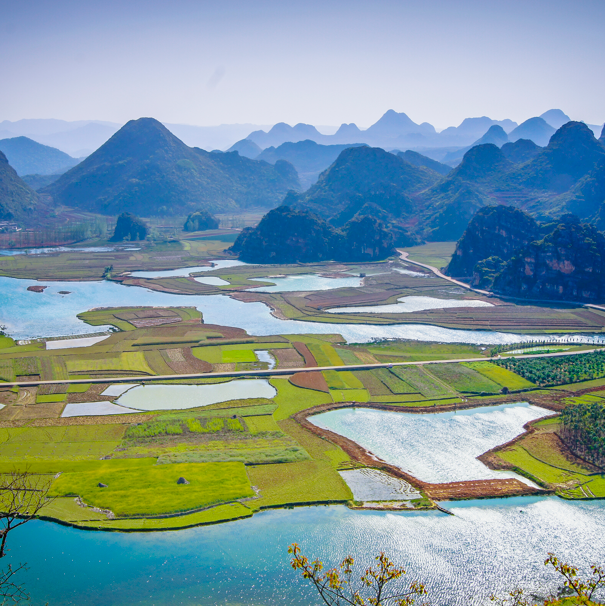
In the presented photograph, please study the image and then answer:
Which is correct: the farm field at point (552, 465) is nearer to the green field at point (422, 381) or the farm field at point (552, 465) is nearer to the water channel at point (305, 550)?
the water channel at point (305, 550)

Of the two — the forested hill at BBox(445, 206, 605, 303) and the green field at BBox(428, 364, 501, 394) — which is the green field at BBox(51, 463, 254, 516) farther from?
the forested hill at BBox(445, 206, 605, 303)

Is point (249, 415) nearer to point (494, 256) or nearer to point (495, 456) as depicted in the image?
point (495, 456)

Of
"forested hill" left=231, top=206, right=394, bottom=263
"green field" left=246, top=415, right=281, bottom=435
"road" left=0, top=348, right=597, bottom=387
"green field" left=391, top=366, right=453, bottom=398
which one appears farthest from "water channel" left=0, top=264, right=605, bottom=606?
"forested hill" left=231, top=206, right=394, bottom=263

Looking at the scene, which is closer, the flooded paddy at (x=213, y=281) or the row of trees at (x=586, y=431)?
the row of trees at (x=586, y=431)

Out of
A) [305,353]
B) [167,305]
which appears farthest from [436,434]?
[167,305]

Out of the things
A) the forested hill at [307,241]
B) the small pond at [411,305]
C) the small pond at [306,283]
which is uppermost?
the forested hill at [307,241]

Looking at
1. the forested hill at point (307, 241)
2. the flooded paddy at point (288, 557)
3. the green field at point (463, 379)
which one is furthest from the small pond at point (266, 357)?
the forested hill at point (307, 241)

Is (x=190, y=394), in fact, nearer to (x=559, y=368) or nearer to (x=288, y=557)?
(x=288, y=557)
